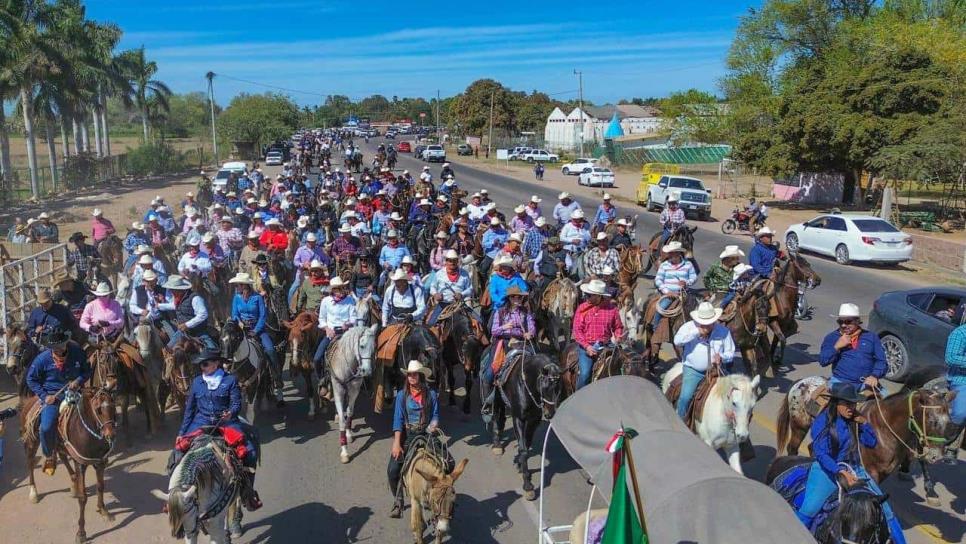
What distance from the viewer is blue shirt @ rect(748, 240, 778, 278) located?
1438cm

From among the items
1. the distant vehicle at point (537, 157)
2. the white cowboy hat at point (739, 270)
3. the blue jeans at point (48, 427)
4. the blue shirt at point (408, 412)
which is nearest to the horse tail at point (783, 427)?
the blue shirt at point (408, 412)

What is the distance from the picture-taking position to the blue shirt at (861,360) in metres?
8.66

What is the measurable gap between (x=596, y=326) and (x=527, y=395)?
4.51 ft

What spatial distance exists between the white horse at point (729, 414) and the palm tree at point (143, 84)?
201ft

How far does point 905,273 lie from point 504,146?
→ 7300 centimetres

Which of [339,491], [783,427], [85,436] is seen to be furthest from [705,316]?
[85,436]

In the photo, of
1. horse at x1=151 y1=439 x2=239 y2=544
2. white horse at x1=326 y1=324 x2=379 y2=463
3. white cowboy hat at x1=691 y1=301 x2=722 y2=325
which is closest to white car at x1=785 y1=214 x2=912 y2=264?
white cowboy hat at x1=691 y1=301 x2=722 y2=325

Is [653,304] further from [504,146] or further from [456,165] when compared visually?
[504,146]

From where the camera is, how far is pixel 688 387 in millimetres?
9141

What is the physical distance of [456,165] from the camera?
7081 cm

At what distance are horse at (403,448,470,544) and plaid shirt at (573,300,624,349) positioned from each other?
3125 mm

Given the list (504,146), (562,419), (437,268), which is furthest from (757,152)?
(504,146)

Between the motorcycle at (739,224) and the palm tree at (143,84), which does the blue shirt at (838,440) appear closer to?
the motorcycle at (739,224)

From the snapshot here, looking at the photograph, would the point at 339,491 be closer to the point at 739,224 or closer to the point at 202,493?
the point at 202,493
